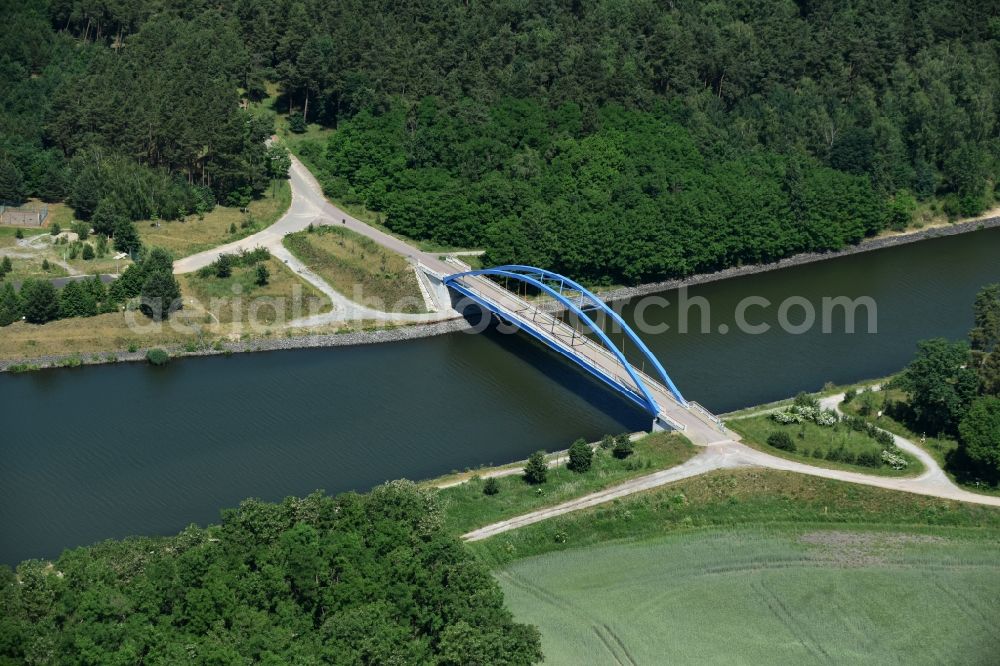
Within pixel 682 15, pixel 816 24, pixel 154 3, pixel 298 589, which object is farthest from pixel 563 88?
pixel 298 589

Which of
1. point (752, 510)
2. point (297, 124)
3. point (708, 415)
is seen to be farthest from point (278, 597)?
point (297, 124)

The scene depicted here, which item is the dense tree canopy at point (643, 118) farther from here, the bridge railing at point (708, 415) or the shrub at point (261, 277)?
the bridge railing at point (708, 415)

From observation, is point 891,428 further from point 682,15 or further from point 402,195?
point 682,15

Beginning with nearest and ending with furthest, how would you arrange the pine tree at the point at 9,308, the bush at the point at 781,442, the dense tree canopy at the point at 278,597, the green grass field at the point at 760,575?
1. the dense tree canopy at the point at 278,597
2. the green grass field at the point at 760,575
3. the bush at the point at 781,442
4. the pine tree at the point at 9,308

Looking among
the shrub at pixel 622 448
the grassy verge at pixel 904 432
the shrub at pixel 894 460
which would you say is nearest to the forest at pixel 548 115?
the grassy verge at pixel 904 432

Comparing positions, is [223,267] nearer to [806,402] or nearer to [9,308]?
[9,308]

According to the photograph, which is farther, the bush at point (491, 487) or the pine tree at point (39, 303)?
the pine tree at point (39, 303)

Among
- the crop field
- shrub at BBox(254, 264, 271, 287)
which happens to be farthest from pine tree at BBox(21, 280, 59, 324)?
the crop field
